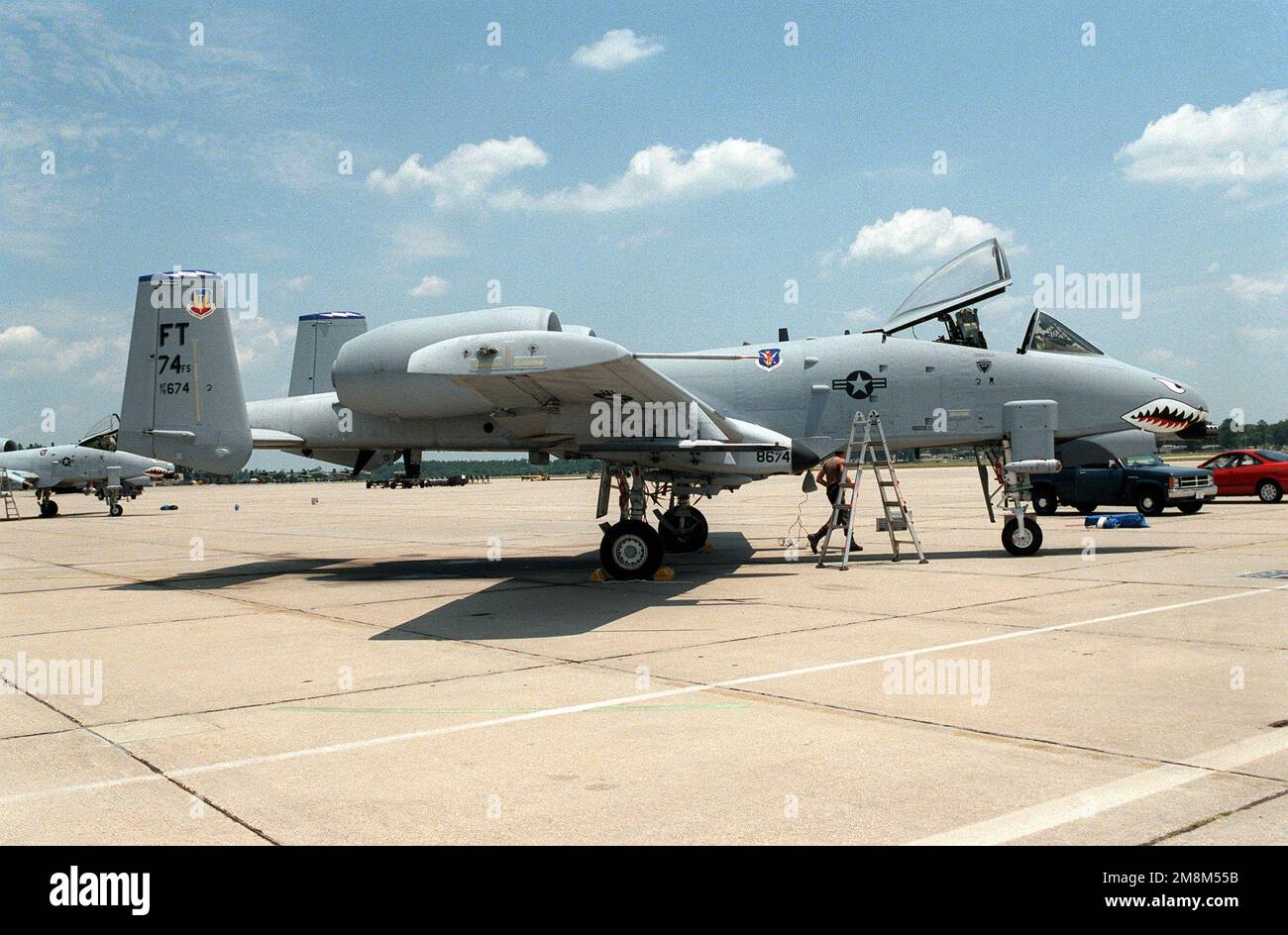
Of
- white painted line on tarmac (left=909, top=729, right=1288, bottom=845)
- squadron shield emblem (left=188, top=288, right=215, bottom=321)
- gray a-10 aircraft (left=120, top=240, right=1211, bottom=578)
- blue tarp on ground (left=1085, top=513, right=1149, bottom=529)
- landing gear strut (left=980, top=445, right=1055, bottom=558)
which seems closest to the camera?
white painted line on tarmac (left=909, top=729, right=1288, bottom=845)

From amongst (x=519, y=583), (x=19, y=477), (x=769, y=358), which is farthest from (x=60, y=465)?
(x=769, y=358)

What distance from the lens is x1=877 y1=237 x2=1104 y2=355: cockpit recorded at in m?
13.5

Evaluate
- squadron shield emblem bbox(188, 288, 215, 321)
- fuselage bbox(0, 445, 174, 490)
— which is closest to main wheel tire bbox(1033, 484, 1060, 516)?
squadron shield emblem bbox(188, 288, 215, 321)

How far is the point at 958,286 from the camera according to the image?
539 inches

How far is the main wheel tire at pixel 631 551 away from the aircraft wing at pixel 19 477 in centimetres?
2985

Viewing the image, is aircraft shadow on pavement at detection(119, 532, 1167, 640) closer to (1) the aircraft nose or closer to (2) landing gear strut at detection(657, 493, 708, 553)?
(2) landing gear strut at detection(657, 493, 708, 553)

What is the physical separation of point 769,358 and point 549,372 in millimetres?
5492

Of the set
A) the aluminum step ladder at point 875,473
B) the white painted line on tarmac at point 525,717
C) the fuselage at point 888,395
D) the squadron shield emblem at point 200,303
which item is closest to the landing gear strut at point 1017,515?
the fuselage at point 888,395

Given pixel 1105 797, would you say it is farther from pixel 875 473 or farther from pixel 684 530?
pixel 684 530

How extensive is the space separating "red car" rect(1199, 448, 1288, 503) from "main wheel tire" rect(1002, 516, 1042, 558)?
15.3 meters

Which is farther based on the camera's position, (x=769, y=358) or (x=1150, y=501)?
(x=1150, y=501)
